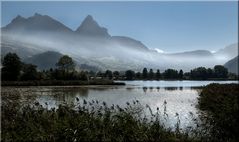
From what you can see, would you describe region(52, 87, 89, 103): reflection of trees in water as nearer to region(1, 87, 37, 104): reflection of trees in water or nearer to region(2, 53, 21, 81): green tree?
region(1, 87, 37, 104): reflection of trees in water

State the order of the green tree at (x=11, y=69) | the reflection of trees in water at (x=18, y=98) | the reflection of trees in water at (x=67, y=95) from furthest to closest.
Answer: the green tree at (x=11, y=69) → the reflection of trees in water at (x=67, y=95) → the reflection of trees in water at (x=18, y=98)

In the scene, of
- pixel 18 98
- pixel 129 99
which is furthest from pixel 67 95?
pixel 18 98

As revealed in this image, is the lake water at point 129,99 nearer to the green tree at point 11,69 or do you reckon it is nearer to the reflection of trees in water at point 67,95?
the reflection of trees in water at point 67,95

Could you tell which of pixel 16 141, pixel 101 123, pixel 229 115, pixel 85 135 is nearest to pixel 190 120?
pixel 229 115

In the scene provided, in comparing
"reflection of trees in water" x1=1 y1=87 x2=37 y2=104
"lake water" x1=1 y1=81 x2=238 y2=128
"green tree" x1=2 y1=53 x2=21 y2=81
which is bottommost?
"lake water" x1=1 y1=81 x2=238 y2=128

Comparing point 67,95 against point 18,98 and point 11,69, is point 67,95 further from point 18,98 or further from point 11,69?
point 11,69

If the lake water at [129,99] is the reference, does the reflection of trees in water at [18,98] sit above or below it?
above

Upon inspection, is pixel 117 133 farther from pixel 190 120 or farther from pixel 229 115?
pixel 190 120

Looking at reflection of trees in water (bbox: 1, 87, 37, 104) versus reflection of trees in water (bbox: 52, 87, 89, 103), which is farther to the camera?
reflection of trees in water (bbox: 52, 87, 89, 103)

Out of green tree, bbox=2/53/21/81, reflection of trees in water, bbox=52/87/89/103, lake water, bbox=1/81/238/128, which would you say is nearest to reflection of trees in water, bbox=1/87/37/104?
lake water, bbox=1/81/238/128

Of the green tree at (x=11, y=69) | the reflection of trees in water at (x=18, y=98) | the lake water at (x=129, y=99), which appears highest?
the green tree at (x=11, y=69)

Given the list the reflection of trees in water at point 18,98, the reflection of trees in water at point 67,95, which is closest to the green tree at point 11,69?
the reflection of trees in water at point 67,95

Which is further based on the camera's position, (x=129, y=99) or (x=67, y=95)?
(x=67, y=95)

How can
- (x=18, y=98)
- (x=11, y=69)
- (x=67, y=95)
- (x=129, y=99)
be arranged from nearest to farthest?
(x=18, y=98) < (x=129, y=99) < (x=67, y=95) < (x=11, y=69)
